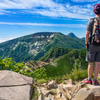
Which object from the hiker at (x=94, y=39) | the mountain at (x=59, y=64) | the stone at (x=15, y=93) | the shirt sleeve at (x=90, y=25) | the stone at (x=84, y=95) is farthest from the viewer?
the mountain at (x=59, y=64)

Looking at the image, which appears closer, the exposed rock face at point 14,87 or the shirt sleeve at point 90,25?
the exposed rock face at point 14,87

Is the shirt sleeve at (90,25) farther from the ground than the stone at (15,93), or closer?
farther from the ground

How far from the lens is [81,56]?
127562mm

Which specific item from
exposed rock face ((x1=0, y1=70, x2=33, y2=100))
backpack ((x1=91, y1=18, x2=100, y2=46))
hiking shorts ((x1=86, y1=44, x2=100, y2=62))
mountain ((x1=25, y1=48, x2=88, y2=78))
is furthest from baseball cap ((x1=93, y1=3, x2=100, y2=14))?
mountain ((x1=25, y1=48, x2=88, y2=78))

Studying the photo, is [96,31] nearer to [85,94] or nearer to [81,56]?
[85,94]

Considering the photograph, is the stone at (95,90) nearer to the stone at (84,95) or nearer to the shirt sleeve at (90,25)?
the stone at (84,95)

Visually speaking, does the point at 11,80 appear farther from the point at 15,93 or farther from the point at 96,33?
the point at 96,33

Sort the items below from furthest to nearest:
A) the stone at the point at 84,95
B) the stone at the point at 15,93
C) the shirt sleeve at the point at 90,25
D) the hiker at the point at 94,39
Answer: the shirt sleeve at the point at 90,25
the hiker at the point at 94,39
the stone at the point at 84,95
the stone at the point at 15,93

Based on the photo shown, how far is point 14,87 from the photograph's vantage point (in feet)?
12.6

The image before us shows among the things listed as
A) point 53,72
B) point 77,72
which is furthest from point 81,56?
point 77,72

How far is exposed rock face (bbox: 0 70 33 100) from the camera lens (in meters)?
3.35

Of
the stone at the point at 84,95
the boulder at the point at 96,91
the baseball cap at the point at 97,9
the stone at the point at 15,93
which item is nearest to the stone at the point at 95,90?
the boulder at the point at 96,91

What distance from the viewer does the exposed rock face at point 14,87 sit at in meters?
3.35

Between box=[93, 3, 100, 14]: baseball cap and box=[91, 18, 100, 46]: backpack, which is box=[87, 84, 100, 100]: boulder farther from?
box=[93, 3, 100, 14]: baseball cap
